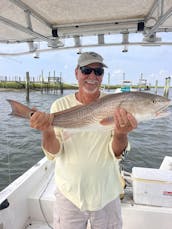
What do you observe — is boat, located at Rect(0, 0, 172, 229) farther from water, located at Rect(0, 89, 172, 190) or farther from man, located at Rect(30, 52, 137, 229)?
water, located at Rect(0, 89, 172, 190)

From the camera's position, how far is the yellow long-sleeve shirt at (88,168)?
208 centimetres

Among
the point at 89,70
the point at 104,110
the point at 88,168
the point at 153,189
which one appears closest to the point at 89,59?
the point at 89,70

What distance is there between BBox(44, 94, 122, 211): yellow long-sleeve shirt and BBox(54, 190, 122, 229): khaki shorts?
0.06 meters

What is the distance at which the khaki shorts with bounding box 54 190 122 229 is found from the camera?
210 cm

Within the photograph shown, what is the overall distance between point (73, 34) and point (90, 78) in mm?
1667

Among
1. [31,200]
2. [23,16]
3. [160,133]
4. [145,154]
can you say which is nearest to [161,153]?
[145,154]

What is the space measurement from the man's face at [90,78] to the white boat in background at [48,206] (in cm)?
153

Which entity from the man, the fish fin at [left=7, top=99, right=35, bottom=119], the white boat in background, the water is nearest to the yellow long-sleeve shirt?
the man

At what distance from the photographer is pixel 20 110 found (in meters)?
2.01

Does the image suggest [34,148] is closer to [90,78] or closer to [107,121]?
[90,78]

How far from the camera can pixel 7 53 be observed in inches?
159

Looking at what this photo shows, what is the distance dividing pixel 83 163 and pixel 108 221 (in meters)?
0.57

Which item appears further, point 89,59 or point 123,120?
point 89,59

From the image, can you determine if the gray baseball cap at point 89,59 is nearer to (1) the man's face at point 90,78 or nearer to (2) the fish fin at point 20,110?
(1) the man's face at point 90,78
